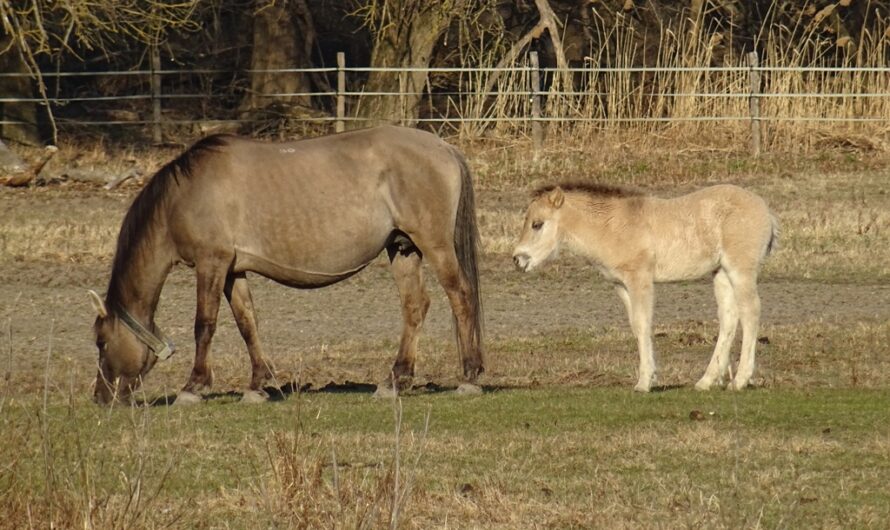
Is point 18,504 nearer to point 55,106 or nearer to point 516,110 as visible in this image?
point 516,110

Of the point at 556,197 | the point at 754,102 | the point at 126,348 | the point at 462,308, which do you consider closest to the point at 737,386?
the point at 556,197

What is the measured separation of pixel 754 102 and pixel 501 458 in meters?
18.9

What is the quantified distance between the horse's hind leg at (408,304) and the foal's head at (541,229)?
2.55 ft

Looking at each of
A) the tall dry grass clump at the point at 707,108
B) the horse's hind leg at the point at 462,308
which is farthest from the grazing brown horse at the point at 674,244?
the tall dry grass clump at the point at 707,108

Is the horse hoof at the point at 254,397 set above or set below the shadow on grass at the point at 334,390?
above

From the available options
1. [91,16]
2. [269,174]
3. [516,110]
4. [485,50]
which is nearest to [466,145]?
[516,110]

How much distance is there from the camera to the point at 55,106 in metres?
31.8

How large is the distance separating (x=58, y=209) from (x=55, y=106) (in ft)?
28.8

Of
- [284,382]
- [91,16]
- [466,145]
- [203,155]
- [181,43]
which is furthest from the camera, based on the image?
[181,43]

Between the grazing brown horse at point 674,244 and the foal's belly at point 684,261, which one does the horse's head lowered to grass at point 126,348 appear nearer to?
the grazing brown horse at point 674,244

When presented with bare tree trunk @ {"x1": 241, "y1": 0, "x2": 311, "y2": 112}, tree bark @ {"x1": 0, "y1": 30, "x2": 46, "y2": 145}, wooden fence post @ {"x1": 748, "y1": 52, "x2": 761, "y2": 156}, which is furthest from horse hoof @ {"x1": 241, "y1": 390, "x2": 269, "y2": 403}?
bare tree trunk @ {"x1": 241, "y1": 0, "x2": 311, "y2": 112}

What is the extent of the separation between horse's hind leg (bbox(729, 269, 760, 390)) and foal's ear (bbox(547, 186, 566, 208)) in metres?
1.38

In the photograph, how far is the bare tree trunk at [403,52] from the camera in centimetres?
2833

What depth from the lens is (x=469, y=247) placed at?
40.8 feet
